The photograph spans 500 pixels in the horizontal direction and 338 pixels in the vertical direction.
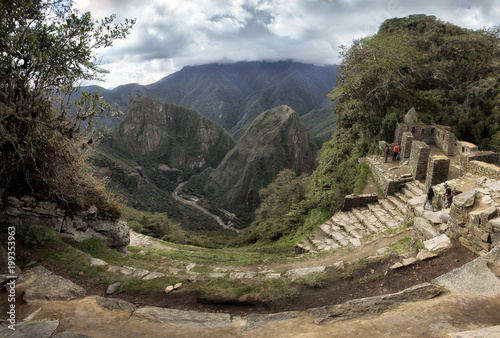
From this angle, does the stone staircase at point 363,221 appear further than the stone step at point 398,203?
No

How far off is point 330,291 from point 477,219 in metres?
3.69

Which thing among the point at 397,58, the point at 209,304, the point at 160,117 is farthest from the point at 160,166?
the point at 209,304

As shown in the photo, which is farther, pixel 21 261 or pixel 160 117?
pixel 160 117

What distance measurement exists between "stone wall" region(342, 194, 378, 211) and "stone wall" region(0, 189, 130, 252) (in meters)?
10.8

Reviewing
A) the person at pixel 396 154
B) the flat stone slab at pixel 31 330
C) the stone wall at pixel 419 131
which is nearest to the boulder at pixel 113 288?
the flat stone slab at pixel 31 330

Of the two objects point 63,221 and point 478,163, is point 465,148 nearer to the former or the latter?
point 478,163

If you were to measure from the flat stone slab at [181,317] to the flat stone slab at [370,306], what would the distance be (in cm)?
166

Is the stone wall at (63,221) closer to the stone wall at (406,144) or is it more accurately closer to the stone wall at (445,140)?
the stone wall at (406,144)

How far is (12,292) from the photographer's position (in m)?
4.92

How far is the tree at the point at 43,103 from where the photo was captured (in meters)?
5.74

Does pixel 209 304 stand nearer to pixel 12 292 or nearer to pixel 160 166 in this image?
pixel 12 292

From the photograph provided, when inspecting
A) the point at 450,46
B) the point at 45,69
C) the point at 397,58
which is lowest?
the point at 45,69

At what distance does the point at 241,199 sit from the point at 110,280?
9037 centimetres

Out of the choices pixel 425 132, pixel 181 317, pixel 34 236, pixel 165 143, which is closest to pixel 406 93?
pixel 425 132
